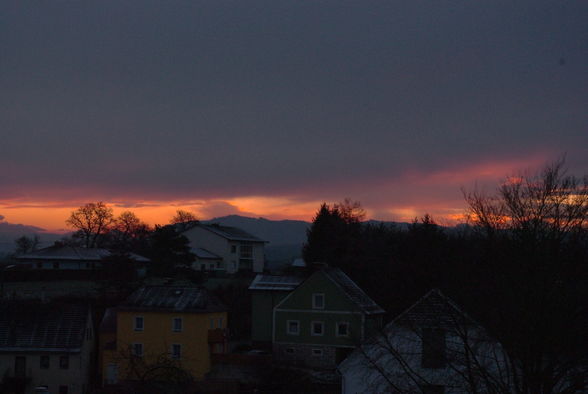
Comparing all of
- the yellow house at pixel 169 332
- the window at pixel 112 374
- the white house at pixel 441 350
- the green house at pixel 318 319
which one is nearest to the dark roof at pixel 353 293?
the green house at pixel 318 319

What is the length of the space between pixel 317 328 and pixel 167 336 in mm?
10542

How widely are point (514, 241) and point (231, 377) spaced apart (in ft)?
92.8

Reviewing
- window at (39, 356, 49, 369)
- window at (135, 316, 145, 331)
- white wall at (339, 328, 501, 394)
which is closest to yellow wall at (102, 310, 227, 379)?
window at (135, 316, 145, 331)

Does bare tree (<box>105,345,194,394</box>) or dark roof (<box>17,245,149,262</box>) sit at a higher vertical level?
dark roof (<box>17,245,149,262</box>)

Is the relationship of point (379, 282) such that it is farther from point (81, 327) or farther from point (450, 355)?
point (450, 355)

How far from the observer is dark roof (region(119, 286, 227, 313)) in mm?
44625

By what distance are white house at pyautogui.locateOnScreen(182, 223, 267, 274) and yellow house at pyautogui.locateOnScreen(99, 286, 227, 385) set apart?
35686 millimetres

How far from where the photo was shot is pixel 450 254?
20469 mm

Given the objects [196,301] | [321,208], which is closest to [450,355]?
[196,301]

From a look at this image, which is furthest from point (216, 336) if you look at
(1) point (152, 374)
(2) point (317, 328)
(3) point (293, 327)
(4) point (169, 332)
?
(1) point (152, 374)

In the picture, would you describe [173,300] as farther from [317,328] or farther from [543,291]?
[543,291]

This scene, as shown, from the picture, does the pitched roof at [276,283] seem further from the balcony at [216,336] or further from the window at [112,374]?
the window at [112,374]

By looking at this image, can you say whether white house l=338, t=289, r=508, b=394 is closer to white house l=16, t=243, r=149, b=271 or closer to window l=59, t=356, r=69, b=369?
window l=59, t=356, r=69, b=369

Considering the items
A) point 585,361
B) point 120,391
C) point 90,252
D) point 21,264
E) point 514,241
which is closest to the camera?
point 585,361
